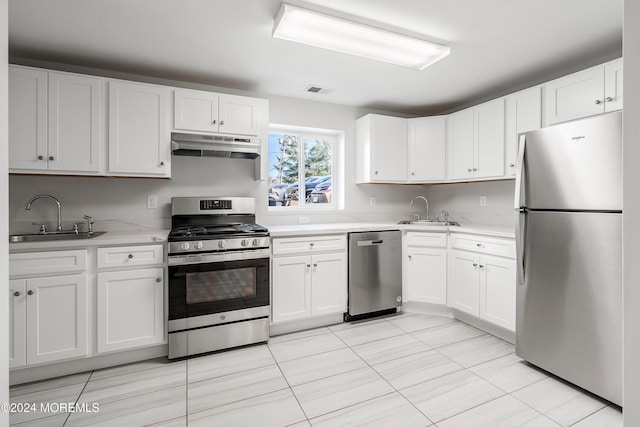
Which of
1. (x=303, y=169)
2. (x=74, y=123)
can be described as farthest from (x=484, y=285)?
(x=74, y=123)

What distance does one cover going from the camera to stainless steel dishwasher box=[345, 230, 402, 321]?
3057mm

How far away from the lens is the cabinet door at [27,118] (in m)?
2.16

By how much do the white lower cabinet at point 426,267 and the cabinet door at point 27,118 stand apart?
3272mm

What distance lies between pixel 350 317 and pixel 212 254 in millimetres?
1526

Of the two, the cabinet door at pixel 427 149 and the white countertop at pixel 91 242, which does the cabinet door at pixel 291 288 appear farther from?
the cabinet door at pixel 427 149

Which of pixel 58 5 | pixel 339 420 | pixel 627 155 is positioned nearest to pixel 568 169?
pixel 627 155

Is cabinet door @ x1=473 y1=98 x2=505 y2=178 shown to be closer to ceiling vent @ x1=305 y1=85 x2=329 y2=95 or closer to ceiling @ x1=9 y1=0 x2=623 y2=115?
ceiling @ x1=9 y1=0 x2=623 y2=115

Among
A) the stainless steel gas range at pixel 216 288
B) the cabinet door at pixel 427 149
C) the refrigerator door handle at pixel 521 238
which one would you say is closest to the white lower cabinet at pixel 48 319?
the stainless steel gas range at pixel 216 288

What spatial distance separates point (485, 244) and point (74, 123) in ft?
11.5

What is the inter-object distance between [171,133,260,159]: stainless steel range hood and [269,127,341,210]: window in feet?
2.03

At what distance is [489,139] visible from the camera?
9.95ft

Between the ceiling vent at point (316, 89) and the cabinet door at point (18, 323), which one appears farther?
the ceiling vent at point (316, 89)

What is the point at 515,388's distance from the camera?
77.4 inches
